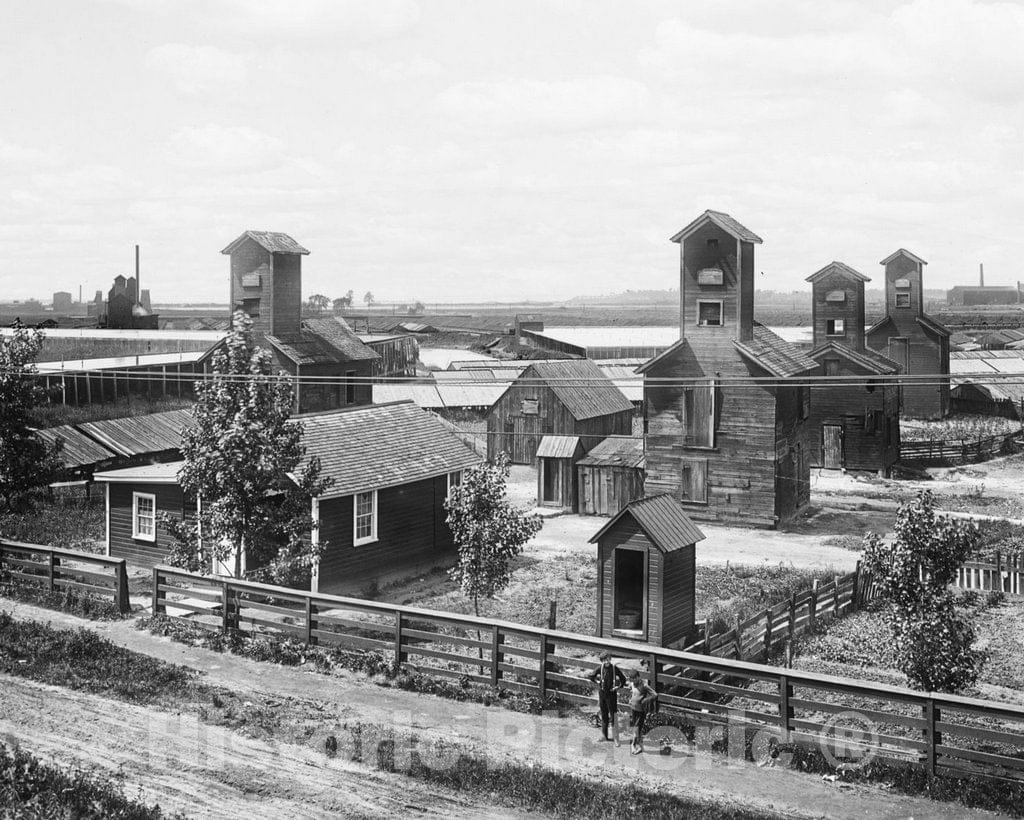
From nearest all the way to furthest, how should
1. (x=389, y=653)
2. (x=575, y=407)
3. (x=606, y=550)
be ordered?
(x=389, y=653) → (x=606, y=550) → (x=575, y=407)

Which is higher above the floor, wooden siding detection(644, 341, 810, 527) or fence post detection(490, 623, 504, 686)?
wooden siding detection(644, 341, 810, 527)

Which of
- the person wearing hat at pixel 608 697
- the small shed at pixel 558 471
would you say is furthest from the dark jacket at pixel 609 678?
the small shed at pixel 558 471

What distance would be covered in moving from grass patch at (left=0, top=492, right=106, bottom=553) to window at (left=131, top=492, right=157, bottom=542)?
2782mm

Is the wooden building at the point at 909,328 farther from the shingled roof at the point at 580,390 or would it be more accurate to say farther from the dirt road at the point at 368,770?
the dirt road at the point at 368,770

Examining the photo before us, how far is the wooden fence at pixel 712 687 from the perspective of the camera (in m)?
15.8

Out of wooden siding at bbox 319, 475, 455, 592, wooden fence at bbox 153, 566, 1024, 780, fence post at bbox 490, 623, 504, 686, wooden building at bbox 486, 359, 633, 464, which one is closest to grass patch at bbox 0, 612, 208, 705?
wooden fence at bbox 153, 566, 1024, 780

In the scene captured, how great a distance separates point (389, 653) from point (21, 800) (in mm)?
9365

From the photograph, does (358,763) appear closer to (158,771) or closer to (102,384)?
(158,771)

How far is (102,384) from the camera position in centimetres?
6103

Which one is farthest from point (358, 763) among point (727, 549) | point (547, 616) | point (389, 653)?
point (727, 549)

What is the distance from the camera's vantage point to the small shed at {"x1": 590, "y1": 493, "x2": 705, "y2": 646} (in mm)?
26241

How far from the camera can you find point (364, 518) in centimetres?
3316

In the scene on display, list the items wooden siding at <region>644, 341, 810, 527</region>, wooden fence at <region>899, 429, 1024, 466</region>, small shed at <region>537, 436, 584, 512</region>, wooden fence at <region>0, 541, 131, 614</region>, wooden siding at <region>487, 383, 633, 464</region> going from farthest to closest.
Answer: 1. wooden fence at <region>899, 429, 1024, 466</region>
2. wooden siding at <region>487, 383, 633, 464</region>
3. small shed at <region>537, 436, 584, 512</region>
4. wooden siding at <region>644, 341, 810, 527</region>
5. wooden fence at <region>0, 541, 131, 614</region>

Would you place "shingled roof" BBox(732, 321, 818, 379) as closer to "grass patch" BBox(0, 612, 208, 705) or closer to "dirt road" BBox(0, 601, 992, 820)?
"dirt road" BBox(0, 601, 992, 820)
